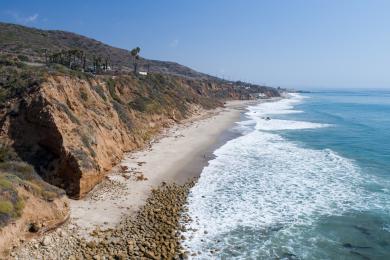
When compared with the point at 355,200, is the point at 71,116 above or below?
above

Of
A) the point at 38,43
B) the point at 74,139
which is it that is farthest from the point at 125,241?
the point at 38,43

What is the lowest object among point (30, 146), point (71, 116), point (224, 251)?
point (224, 251)

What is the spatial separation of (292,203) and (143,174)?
12.3 m

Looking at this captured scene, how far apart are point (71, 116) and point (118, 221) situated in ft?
35.6

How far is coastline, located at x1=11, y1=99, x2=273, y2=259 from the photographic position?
18.2m

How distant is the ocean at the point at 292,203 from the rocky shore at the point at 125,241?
1164mm

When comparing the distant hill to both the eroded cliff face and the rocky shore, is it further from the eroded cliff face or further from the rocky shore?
the rocky shore

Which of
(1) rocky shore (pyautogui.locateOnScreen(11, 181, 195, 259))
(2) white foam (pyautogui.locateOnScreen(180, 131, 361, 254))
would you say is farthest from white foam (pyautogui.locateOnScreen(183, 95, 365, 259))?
(1) rocky shore (pyautogui.locateOnScreen(11, 181, 195, 259))

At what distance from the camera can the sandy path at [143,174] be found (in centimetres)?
2200

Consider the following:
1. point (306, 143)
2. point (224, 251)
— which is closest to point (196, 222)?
point (224, 251)

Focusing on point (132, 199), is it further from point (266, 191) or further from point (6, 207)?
point (266, 191)

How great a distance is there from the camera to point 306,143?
47156mm

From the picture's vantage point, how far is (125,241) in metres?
19.1

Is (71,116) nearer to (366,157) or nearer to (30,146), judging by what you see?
(30,146)
